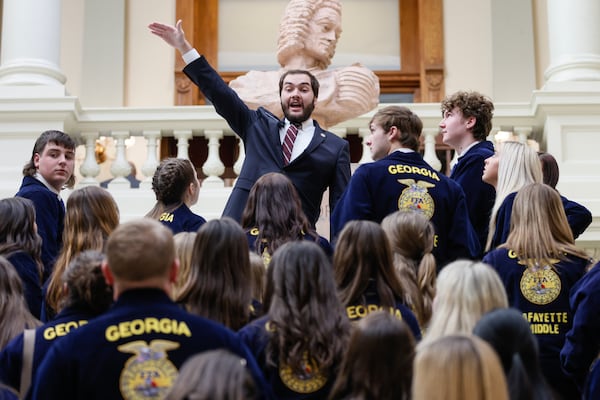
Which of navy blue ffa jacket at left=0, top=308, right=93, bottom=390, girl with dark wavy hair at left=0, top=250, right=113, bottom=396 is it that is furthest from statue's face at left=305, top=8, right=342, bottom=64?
navy blue ffa jacket at left=0, top=308, right=93, bottom=390

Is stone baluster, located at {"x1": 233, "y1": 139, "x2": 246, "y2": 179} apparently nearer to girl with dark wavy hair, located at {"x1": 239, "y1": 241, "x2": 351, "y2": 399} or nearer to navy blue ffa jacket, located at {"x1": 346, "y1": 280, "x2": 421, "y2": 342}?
navy blue ffa jacket, located at {"x1": 346, "y1": 280, "x2": 421, "y2": 342}

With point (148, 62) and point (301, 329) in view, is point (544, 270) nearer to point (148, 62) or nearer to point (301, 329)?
point (301, 329)

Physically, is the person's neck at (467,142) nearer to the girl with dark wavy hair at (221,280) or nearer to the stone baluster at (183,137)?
the girl with dark wavy hair at (221,280)

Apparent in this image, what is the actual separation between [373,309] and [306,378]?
22.8 inches

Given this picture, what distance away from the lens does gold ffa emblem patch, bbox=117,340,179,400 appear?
4004 mm

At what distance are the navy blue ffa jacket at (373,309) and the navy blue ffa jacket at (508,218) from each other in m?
1.70

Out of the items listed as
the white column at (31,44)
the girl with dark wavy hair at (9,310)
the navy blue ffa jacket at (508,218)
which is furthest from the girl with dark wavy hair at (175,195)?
the white column at (31,44)

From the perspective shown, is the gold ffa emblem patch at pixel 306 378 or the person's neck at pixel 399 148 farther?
the person's neck at pixel 399 148

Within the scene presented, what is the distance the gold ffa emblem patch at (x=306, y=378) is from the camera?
4547 mm

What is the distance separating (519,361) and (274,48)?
11748 millimetres

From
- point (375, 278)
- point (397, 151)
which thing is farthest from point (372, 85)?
point (375, 278)

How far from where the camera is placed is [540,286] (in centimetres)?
593

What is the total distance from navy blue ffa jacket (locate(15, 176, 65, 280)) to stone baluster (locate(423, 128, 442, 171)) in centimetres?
410

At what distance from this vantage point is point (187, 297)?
16.0 feet
